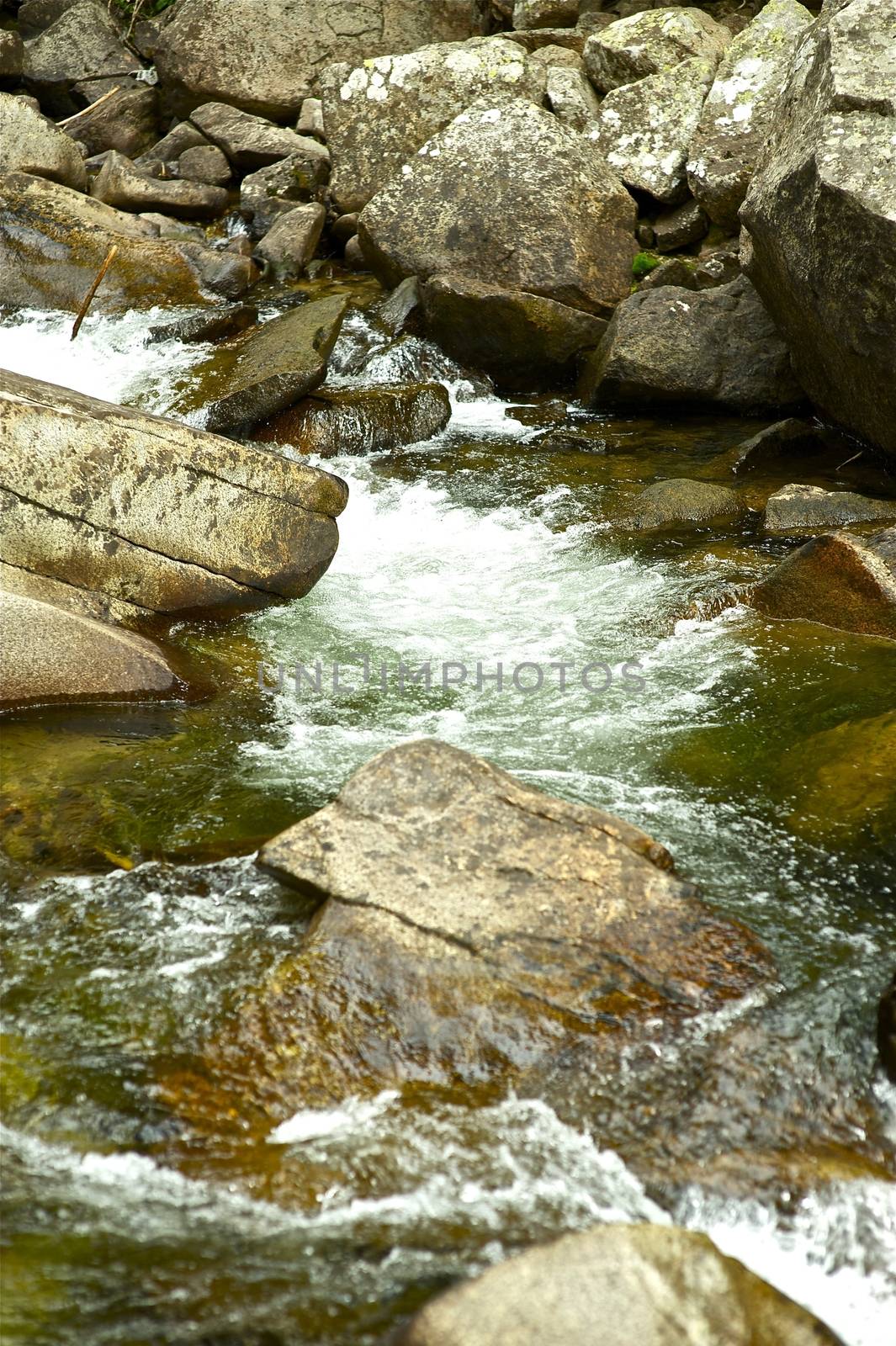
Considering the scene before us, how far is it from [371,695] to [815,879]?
2.20m

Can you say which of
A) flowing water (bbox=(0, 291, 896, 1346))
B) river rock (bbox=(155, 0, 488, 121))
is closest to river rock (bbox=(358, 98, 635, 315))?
flowing water (bbox=(0, 291, 896, 1346))

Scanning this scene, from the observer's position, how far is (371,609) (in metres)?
6.14

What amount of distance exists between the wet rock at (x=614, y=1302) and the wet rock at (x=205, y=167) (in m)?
14.0

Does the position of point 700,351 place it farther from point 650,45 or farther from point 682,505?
point 650,45

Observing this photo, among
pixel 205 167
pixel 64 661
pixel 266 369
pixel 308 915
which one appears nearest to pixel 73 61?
pixel 205 167

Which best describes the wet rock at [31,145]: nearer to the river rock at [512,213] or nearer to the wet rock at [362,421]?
the river rock at [512,213]

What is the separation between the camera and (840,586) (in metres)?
5.51

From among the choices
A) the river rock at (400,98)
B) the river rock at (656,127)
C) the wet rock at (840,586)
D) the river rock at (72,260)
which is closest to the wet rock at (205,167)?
the river rock at (400,98)

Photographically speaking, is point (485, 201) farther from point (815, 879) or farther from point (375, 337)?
point (815, 879)

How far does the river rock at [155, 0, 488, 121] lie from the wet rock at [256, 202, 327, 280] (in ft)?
12.3

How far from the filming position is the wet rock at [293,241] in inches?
465

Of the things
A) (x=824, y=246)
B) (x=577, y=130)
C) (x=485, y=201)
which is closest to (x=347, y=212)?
(x=577, y=130)

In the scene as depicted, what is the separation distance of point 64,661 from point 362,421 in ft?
13.3

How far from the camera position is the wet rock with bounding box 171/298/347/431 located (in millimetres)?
8062
